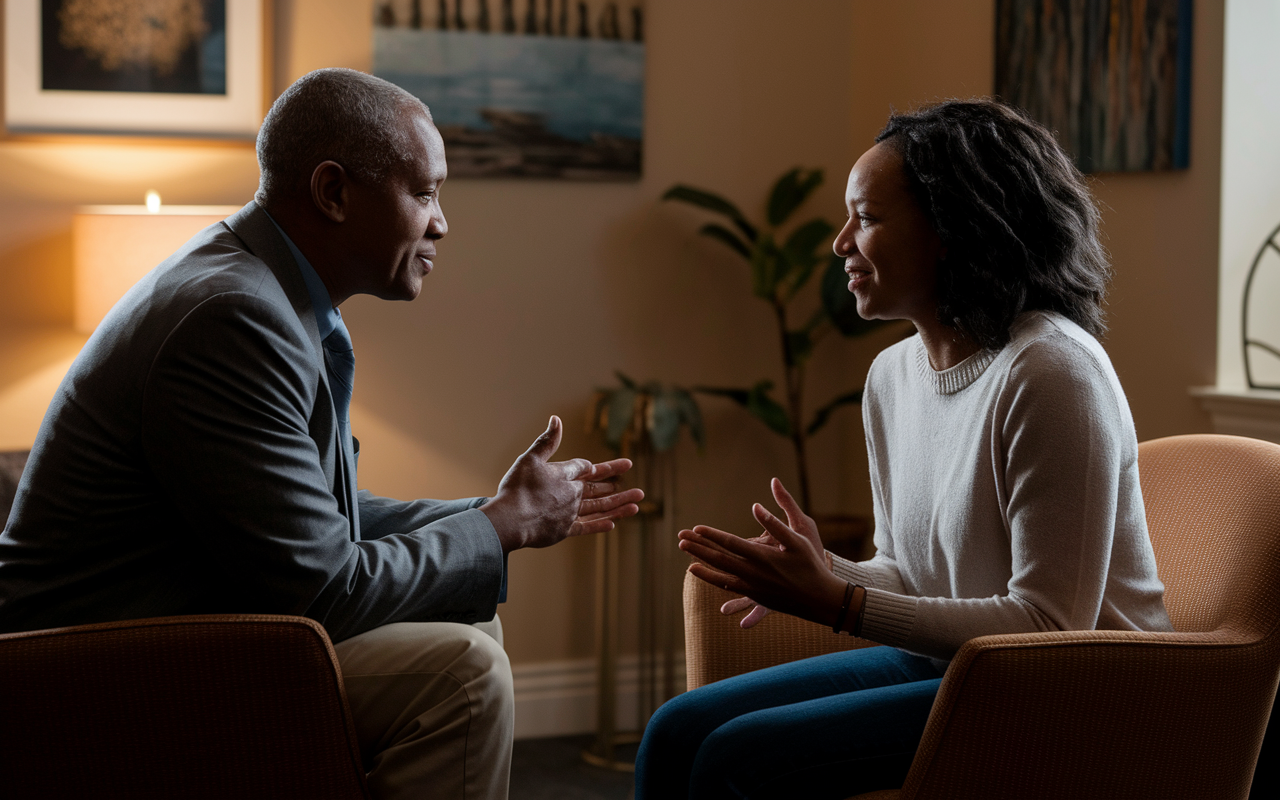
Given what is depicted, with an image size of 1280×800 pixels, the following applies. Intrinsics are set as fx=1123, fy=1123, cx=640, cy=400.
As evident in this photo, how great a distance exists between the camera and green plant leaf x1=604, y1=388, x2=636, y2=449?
9.63ft

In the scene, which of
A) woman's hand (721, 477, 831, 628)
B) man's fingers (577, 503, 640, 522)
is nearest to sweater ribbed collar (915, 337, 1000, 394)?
woman's hand (721, 477, 831, 628)

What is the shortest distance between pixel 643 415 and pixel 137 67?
1557 millimetres

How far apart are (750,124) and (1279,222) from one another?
1.51 metres

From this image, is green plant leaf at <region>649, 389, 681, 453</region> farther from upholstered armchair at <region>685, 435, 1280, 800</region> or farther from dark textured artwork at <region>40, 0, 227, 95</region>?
upholstered armchair at <region>685, 435, 1280, 800</region>

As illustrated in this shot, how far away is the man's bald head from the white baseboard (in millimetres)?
1999

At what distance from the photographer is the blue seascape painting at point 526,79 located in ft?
9.88

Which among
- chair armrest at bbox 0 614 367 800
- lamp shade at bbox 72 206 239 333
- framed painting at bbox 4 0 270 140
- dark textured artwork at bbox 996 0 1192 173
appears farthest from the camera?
framed painting at bbox 4 0 270 140

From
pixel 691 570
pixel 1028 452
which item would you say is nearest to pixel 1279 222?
pixel 1028 452

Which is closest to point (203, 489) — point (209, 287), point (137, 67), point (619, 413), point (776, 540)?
point (209, 287)

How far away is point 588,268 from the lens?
3217 mm

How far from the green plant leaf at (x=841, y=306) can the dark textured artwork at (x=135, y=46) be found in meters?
1.67

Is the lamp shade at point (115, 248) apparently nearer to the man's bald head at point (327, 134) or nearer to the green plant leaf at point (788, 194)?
the man's bald head at point (327, 134)

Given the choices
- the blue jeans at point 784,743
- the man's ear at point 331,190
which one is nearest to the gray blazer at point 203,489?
the man's ear at point 331,190

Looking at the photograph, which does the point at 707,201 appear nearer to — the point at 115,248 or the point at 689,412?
the point at 689,412
